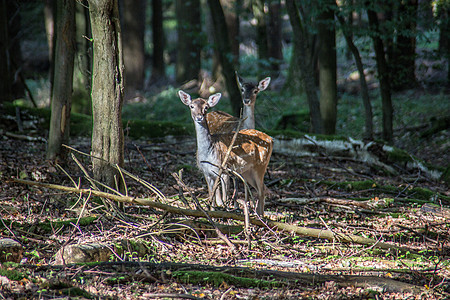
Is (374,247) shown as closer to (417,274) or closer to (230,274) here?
(417,274)

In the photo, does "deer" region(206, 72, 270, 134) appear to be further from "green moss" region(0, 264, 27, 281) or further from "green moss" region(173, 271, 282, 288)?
"green moss" region(0, 264, 27, 281)

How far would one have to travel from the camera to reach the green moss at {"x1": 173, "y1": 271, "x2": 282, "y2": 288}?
13.4 ft

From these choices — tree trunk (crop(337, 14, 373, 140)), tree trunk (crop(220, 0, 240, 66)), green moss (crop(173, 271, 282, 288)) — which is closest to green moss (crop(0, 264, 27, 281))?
green moss (crop(173, 271, 282, 288))

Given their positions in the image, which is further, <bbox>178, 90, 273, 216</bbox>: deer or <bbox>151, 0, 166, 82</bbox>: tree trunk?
<bbox>151, 0, 166, 82</bbox>: tree trunk

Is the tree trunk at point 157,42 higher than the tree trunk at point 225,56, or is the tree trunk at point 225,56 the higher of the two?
the tree trunk at point 157,42

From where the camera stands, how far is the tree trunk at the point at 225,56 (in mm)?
11875

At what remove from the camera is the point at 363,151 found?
33.8 ft

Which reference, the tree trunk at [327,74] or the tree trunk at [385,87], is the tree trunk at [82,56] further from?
the tree trunk at [385,87]

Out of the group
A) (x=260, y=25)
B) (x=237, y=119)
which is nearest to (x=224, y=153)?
(x=237, y=119)

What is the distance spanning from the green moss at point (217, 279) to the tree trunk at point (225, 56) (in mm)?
8084

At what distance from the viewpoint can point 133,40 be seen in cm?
1998

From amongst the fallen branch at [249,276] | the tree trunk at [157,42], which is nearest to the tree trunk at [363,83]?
the fallen branch at [249,276]

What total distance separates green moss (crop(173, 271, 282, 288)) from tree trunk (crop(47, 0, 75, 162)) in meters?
3.80

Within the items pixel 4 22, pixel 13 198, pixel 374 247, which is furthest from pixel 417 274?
pixel 4 22
